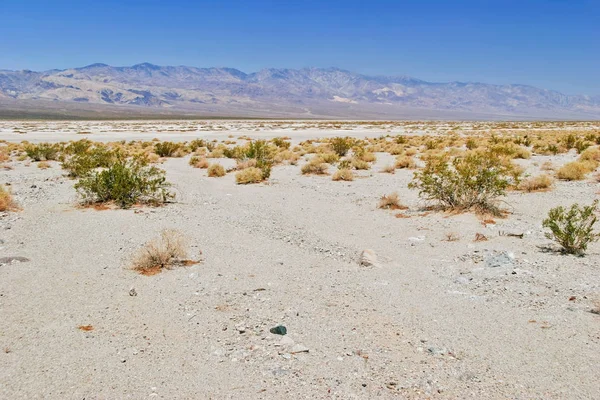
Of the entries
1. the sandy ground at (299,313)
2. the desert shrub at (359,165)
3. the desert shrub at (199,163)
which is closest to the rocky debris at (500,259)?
the sandy ground at (299,313)

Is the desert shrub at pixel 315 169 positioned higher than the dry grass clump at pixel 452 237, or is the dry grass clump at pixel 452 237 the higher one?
the desert shrub at pixel 315 169

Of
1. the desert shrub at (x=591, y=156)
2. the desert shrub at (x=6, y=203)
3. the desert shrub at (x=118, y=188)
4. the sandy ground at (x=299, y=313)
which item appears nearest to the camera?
the sandy ground at (x=299, y=313)

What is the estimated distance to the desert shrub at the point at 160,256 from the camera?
7.18 meters

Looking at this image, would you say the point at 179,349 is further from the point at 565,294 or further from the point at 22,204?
the point at 22,204

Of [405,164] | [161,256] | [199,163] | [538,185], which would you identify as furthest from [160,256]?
[405,164]

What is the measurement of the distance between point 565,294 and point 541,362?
190 centimetres

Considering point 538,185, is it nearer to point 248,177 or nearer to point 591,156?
point 591,156

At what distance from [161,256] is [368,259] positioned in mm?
3225

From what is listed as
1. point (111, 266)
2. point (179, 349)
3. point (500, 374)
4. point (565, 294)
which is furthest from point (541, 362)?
point (111, 266)

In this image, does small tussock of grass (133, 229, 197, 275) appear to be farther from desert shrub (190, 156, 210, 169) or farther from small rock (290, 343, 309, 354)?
desert shrub (190, 156, 210, 169)

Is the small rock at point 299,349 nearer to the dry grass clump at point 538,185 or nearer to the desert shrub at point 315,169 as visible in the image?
the dry grass clump at point 538,185

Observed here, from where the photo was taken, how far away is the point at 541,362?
4.52 m

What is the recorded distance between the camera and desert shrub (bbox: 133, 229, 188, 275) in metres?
7.18

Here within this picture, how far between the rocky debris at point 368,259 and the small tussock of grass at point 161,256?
105 inches
